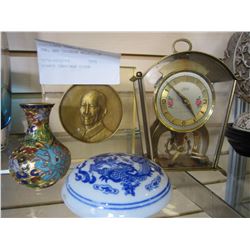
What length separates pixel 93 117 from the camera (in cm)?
61

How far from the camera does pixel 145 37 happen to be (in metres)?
0.70

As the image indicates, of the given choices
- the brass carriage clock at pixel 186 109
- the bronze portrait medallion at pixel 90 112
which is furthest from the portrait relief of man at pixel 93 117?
the brass carriage clock at pixel 186 109

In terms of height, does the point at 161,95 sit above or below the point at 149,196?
above

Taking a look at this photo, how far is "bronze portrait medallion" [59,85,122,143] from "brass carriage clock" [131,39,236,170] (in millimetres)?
91

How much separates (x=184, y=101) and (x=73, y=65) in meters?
0.24

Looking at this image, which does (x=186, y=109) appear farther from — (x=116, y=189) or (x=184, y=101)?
(x=116, y=189)

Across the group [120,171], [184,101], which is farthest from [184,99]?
[120,171]

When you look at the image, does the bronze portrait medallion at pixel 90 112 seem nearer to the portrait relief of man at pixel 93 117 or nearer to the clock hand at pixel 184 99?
the portrait relief of man at pixel 93 117

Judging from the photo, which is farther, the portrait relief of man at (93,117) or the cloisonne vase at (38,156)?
the portrait relief of man at (93,117)

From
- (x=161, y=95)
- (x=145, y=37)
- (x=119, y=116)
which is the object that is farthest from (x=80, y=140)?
(x=145, y=37)

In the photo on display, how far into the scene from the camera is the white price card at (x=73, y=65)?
0.43 meters

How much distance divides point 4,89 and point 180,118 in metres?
0.41

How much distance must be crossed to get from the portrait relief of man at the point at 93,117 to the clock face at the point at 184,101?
157 millimetres
